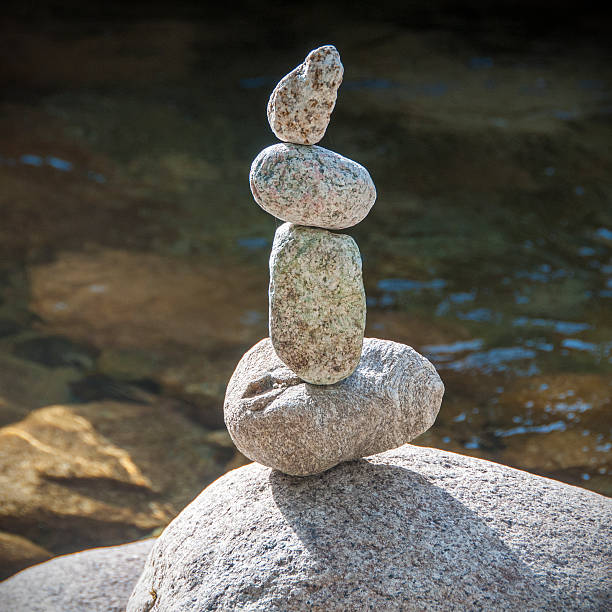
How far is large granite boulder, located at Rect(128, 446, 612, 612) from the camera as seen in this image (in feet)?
6.87

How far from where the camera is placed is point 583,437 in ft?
14.4

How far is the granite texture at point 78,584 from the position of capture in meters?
2.95

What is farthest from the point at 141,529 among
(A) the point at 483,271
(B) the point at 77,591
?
(A) the point at 483,271

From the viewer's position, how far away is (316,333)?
227cm

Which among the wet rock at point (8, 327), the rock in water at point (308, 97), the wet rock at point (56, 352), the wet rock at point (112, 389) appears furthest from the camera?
the wet rock at point (8, 327)

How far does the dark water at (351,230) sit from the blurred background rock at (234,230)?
0.03 m

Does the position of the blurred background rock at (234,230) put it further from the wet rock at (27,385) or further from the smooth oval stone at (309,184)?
the smooth oval stone at (309,184)

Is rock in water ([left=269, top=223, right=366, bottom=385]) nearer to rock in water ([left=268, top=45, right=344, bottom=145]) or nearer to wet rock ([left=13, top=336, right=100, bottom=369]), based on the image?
rock in water ([left=268, top=45, right=344, bottom=145])

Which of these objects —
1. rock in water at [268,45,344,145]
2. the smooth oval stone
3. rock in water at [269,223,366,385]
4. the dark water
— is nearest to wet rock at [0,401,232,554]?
the dark water

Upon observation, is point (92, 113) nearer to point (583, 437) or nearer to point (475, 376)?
point (475, 376)

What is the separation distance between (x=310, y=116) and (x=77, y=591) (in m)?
2.15

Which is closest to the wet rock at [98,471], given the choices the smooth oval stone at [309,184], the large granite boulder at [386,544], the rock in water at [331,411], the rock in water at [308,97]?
the large granite boulder at [386,544]

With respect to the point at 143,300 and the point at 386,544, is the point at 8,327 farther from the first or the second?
the point at 386,544

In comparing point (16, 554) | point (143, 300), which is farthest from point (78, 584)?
point (143, 300)
